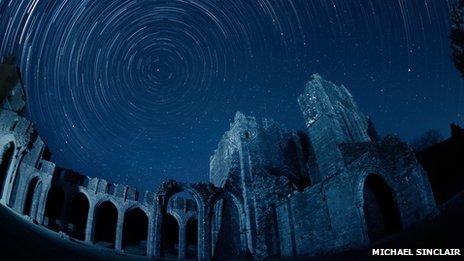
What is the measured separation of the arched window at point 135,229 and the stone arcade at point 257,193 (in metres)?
0.08

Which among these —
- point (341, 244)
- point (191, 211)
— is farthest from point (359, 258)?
point (191, 211)

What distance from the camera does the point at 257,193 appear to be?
1998 centimetres

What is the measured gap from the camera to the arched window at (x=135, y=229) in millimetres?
23016

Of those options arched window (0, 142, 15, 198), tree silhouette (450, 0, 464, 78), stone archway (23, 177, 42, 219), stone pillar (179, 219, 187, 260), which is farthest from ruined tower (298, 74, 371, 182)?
stone archway (23, 177, 42, 219)

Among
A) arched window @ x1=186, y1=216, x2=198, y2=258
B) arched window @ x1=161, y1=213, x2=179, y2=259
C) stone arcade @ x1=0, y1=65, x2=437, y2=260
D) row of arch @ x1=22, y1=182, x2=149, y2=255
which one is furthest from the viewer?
arched window @ x1=161, y1=213, x2=179, y2=259

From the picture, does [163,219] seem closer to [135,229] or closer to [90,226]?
[90,226]

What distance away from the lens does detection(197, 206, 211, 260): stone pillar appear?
16281 mm

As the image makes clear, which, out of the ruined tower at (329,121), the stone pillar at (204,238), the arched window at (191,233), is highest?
the ruined tower at (329,121)

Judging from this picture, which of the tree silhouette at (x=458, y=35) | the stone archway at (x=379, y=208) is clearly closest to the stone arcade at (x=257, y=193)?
the stone archway at (x=379, y=208)

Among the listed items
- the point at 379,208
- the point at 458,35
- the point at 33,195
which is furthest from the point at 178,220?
the point at 458,35

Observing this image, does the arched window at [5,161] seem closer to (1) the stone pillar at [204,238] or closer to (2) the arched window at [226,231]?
(1) the stone pillar at [204,238]

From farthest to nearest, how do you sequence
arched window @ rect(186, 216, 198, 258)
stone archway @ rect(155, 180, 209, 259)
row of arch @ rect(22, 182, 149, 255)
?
arched window @ rect(186, 216, 198, 258)
row of arch @ rect(22, 182, 149, 255)
stone archway @ rect(155, 180, 209, 259)

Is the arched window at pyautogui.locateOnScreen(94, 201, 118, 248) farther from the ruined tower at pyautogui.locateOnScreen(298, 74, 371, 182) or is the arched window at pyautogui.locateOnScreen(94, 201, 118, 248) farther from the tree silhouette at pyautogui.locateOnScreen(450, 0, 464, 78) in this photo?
the tree silhouette at pyautogui.locateOnScreen(450, 0, 464, 78)

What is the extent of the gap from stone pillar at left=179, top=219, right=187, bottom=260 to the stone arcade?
0.10m
